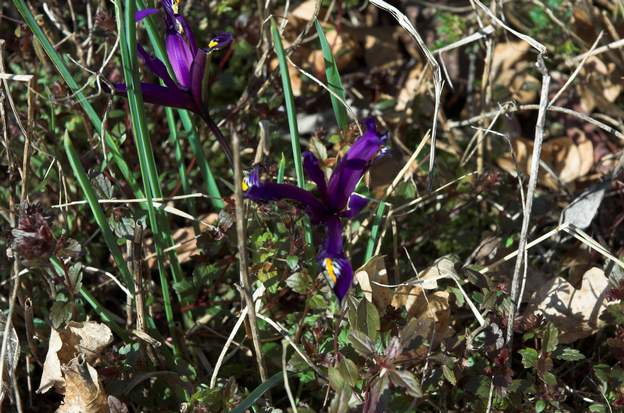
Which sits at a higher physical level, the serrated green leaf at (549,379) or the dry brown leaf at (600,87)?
the dry brown leaf at (600,87)

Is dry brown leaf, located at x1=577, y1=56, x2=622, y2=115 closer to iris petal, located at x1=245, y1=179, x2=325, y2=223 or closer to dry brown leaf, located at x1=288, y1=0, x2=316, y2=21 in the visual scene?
dry brown leaf, located at x1=288, y1=0, x2=316, y2=21

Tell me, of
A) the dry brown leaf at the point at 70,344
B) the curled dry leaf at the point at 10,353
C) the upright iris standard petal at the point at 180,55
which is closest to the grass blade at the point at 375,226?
the upright iris standard petal at the point at 180,55

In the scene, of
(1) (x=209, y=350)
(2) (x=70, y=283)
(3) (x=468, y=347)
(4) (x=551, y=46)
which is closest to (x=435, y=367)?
(3) (x=468, y=347)

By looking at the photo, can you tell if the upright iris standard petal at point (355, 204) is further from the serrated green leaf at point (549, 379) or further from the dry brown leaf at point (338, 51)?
the dry brown leaf at point (338, 51)

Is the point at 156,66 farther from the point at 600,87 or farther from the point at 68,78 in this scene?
the point at 600,87

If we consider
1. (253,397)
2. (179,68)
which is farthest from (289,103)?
(253,397)

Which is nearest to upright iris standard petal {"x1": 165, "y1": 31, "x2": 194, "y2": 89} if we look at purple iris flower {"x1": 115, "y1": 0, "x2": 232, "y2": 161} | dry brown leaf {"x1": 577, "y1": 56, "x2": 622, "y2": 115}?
purple iris flower {"x1": 115, "y1": 0, "x2": 232, "y2": 161}
